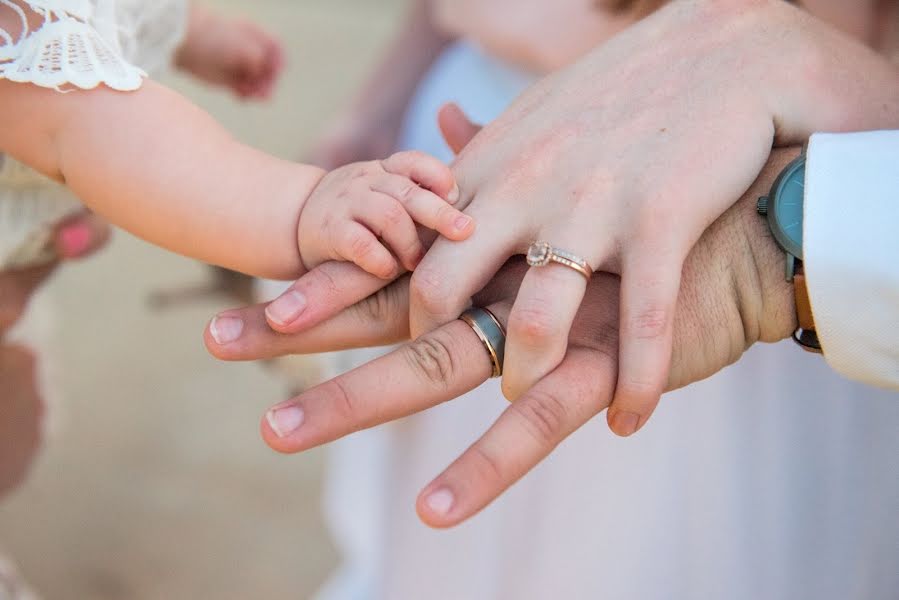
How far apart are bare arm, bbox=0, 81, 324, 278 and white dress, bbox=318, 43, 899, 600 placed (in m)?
0.44

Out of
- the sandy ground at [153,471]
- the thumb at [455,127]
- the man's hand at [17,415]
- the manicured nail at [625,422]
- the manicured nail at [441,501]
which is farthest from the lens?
the sandy ground at [153,471]

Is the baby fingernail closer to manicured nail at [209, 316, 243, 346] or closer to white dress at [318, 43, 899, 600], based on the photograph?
manicured nail at [209, 316, 243, 346]

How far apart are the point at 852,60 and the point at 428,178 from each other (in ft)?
1.36

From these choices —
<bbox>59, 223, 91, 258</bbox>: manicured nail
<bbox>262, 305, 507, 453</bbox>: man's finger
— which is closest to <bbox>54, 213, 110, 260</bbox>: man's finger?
<bbox>59, 223, 91, 258</bbox>: manicured nail

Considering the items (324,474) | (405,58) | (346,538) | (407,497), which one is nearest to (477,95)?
(405,58)

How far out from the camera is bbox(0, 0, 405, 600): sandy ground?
186cm

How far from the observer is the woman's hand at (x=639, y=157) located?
69 centimetres

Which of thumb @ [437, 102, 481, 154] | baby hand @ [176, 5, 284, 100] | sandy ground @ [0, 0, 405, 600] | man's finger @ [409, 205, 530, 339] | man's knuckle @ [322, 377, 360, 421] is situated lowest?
sandy ground @ [0, 0, 405, 600]

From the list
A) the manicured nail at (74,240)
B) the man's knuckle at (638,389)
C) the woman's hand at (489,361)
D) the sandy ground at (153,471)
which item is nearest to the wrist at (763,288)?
the woman's hand at (489,361)

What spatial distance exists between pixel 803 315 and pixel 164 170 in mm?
565

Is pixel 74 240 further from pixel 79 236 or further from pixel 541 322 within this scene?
pixel 541 322

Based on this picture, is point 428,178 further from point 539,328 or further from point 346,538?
point 346,538

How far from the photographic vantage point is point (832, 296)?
715 mm

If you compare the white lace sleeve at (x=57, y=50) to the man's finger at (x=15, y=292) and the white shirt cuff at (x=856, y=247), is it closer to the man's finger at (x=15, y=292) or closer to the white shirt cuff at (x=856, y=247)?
the man's finger at (x=15, y=292)
